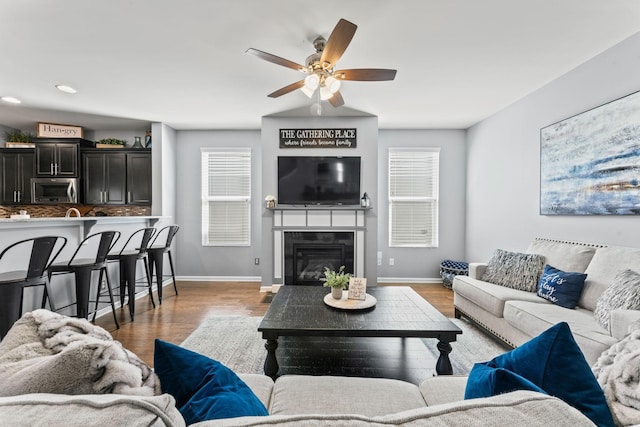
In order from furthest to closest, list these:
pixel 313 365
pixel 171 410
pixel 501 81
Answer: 1. pixel 501 81
2. pixel 313 365
3. pixel 171 410

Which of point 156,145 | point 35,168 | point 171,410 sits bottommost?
point 171,410

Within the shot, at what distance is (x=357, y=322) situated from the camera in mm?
2074

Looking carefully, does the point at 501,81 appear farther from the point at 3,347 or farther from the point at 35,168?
the point at 35,168

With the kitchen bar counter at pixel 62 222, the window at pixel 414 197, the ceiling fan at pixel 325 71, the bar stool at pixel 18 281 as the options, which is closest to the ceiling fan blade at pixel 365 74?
the ceiling fan at pixel 325 71

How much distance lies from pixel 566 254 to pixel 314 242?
291 cm

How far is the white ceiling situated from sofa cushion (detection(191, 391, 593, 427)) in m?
2.34

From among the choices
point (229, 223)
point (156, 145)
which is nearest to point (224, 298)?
point (229, 223)

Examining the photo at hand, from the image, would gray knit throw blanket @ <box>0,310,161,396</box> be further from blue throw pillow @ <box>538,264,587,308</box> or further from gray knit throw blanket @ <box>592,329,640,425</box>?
blue throw pillow @ <box>538,264,587,308</box>

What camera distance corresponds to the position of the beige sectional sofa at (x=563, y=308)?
1698 mm

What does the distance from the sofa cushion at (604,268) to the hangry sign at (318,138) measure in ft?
10.0

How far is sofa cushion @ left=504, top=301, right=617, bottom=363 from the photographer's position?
1.68 meters

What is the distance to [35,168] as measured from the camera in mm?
4637

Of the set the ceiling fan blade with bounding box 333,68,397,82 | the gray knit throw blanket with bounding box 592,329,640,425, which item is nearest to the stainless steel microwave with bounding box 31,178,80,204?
the ceiling fan blade with bounding box 333,68,397,82

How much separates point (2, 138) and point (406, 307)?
6.70 m
